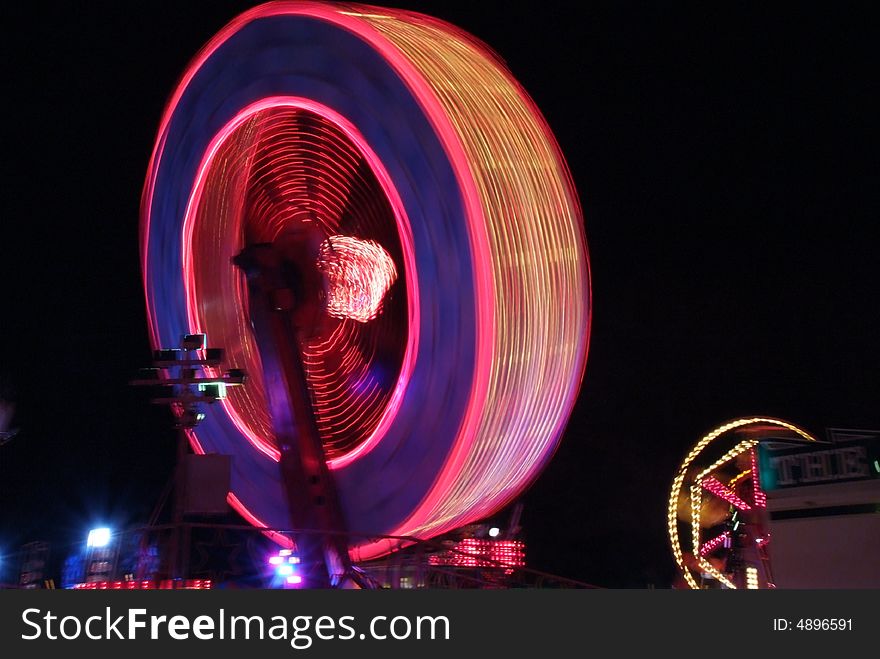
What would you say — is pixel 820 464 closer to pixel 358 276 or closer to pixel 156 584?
pixel 358 276

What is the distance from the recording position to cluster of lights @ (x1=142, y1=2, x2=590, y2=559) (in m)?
9.51

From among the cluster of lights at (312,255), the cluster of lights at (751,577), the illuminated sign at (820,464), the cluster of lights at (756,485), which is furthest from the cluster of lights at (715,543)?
the cluster of lights at (312,255)

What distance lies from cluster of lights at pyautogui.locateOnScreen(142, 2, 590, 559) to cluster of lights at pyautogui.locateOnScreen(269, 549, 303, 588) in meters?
0.78

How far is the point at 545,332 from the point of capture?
10.1 meters

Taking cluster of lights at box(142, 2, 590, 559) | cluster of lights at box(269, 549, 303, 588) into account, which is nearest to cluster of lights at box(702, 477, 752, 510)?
cluster of lights at box(142, 2, 590, 559)

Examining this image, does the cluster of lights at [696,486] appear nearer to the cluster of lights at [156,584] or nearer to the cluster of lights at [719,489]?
the cluster of lights at [719,489]

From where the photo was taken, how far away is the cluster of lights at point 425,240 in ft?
31.2

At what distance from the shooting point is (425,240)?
9.85 metres

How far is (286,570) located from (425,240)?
11.4 ft

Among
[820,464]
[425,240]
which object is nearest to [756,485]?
[820,464]

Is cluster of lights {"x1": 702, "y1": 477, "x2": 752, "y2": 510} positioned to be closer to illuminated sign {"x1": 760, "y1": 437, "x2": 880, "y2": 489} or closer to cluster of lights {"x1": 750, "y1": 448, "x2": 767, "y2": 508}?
cluster of lights {"x1": 750, "y1": 448, "x2": 767, "y2": 508}

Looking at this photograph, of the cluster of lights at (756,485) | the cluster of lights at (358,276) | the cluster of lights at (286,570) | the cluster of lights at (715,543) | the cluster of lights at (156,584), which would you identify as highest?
the cluster of lights at (358,276)

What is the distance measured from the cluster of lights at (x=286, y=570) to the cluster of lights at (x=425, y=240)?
779mm

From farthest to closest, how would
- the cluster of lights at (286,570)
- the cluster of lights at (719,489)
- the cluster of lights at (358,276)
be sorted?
the cluster of lights at (719,489)
the cluster of lights at (358,276)
the cluster of lights at (286,570)
